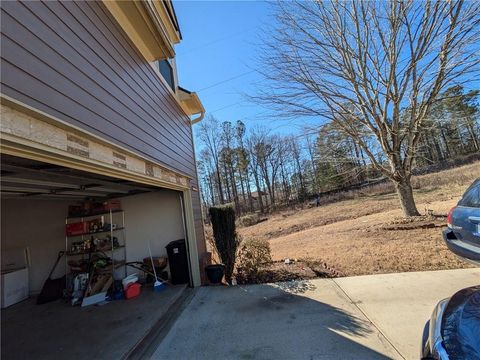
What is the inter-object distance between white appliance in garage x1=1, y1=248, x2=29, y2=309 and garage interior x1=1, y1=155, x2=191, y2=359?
0.07 feet

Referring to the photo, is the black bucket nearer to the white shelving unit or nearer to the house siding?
the white shelving unit

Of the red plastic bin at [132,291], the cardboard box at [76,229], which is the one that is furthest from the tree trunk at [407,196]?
the cardboard box at [76,229]

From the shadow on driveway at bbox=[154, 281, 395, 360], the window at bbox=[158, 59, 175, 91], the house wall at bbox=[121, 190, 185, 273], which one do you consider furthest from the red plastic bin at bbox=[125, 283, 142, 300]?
the window at bbox=[158, 59, 175, 91]

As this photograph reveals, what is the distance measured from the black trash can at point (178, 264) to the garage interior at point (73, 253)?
25cm

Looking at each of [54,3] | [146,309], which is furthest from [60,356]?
[54,3]

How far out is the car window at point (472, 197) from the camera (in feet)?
10.4

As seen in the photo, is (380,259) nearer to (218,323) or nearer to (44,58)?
(218,323)

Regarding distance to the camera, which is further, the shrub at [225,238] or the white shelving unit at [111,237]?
the shrub at [225,238]

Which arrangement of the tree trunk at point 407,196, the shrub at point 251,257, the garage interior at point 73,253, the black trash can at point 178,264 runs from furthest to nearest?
the tree trunk at point 407,196 → the shrub at point 251,257 → the black trash can at point 178,264 → the garage interior at point 73,253

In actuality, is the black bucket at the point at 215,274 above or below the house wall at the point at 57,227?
below

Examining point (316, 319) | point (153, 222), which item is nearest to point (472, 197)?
point (316, 319)

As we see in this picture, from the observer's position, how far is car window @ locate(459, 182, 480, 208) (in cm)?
316

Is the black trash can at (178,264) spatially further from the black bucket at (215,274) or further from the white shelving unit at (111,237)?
the white shelving unit at (111,237)

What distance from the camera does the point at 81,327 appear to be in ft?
12.6
